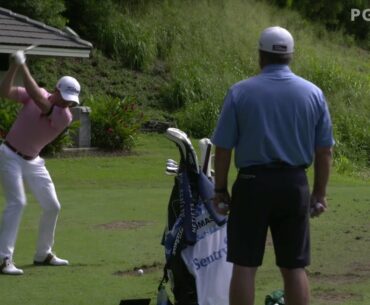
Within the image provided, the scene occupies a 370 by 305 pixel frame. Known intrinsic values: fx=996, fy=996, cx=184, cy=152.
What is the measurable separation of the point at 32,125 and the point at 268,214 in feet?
10.4

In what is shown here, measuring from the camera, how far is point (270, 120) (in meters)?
5.73

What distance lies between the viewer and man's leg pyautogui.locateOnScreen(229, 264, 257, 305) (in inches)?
227

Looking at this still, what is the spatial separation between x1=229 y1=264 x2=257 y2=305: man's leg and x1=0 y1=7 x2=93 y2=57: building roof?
12775 mm

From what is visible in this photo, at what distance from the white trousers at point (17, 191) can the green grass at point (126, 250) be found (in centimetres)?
37

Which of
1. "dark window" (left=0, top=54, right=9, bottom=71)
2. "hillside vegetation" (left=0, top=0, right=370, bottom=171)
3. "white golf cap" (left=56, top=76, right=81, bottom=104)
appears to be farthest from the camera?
"hillside vegetation" (left=0, top=0, right=370, bottom=171)

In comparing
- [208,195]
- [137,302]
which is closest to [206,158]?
[208,195]

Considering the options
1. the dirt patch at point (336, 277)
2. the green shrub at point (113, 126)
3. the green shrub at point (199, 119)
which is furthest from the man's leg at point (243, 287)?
the green shrub at point (199, 119)

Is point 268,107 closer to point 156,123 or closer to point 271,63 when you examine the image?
point 271,63

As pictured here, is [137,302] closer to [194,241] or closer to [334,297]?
[194,241]

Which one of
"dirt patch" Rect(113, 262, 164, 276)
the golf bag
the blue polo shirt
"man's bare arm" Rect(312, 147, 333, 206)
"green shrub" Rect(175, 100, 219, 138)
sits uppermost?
the blue polo shirt

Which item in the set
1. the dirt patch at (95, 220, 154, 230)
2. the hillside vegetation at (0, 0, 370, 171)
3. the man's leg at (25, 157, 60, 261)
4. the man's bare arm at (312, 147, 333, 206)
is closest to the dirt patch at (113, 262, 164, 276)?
the man's leg at (25, 157, 60, 261)

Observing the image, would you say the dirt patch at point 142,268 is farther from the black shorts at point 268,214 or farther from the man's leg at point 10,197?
the black shorts at point 268,214

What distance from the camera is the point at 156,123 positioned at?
23.9 m

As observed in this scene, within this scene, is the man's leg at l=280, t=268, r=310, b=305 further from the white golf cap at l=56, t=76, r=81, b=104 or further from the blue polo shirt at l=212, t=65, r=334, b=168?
the white golf cap at l=56, t=76, r=81, b=104
